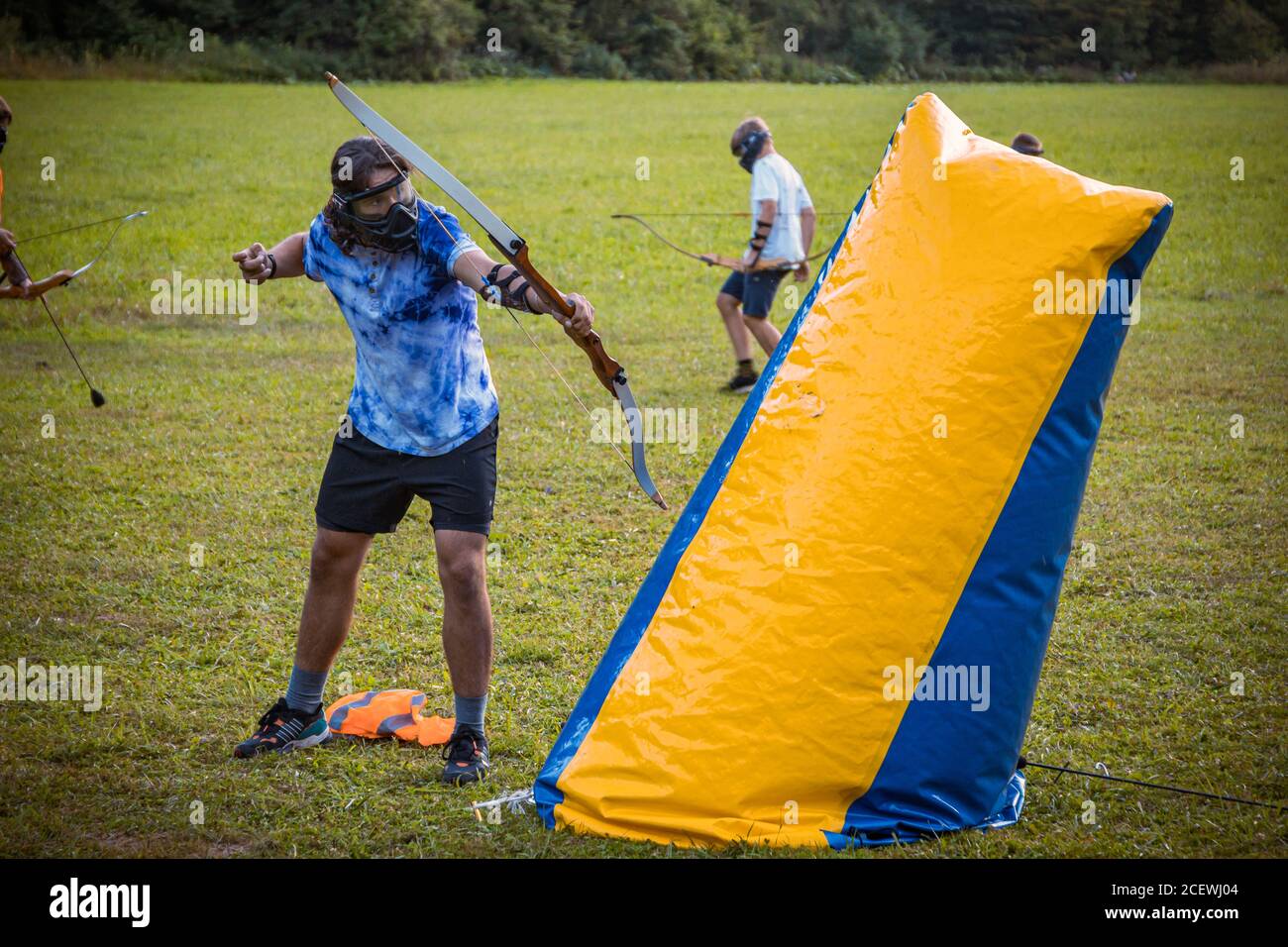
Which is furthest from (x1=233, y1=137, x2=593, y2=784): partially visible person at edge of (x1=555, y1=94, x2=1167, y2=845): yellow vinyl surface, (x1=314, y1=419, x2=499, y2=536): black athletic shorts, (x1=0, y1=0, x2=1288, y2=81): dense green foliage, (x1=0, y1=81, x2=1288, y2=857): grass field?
(x1=0, y1=0, x2=1288, y2=81): dense green foliage

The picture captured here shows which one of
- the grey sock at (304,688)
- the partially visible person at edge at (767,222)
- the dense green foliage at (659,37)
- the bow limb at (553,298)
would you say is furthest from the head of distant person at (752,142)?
the dense green foliage at (659,37)

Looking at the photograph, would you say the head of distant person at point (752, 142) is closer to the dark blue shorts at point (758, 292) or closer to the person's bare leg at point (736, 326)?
the dark blue shorts at point (758, 292)

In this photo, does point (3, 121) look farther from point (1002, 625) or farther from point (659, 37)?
point (659, 37)

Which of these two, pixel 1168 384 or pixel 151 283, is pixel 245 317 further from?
pixel 1168 384

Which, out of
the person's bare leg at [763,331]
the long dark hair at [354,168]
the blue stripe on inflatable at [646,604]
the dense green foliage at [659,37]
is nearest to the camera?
the blue stripe on inflatable at [646,604]

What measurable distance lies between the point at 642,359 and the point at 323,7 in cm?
2922

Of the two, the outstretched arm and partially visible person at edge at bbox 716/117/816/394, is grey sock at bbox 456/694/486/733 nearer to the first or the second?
the outstretched arm

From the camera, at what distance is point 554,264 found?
1681cm

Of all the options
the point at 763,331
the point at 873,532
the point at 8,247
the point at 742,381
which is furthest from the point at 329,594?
the point at 742,381

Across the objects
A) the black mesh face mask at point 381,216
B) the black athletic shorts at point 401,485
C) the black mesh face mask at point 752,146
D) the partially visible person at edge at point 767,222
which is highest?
the black mesh face mask at point 752,146

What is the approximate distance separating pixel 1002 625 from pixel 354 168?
95.9 inches

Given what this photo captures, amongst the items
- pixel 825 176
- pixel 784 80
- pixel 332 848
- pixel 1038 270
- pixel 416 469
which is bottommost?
pixel 332 848

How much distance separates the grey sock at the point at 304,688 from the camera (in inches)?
178

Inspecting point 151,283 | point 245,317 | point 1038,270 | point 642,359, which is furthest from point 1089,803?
point 151,283
